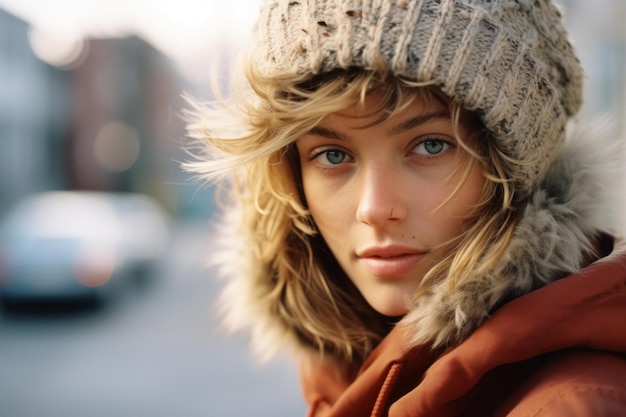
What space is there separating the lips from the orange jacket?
22 cm

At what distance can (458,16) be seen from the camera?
134 centimetres

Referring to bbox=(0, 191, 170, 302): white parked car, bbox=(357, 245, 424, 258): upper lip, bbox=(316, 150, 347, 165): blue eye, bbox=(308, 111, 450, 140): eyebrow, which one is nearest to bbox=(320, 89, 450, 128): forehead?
bbox=(308, 111, 450, 140): eyebrow

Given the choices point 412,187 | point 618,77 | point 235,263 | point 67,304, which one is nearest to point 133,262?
point 67,304

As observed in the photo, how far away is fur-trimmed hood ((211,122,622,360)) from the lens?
1.31 meters

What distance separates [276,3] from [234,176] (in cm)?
57

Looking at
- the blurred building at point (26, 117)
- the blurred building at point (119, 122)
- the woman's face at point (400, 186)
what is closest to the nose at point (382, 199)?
the woman's face at point (400, 186)

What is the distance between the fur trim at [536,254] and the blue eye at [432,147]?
23cm

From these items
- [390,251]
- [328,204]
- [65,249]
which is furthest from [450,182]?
[65,249]

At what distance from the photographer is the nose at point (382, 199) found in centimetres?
137

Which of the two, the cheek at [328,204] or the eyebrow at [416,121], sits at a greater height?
the eyebrow at [416,121]

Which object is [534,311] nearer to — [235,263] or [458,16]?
[458,16]

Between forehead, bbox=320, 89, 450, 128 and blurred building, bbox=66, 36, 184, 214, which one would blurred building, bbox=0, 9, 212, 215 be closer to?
blurred building, bbox=66, 36, 184, 214

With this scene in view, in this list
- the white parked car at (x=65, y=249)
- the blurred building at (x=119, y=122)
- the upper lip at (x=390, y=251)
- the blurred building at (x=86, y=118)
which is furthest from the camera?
the blurred building at (x=119, y=122)

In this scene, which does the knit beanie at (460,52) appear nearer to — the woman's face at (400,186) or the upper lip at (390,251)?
the woman's face at (400,186)
